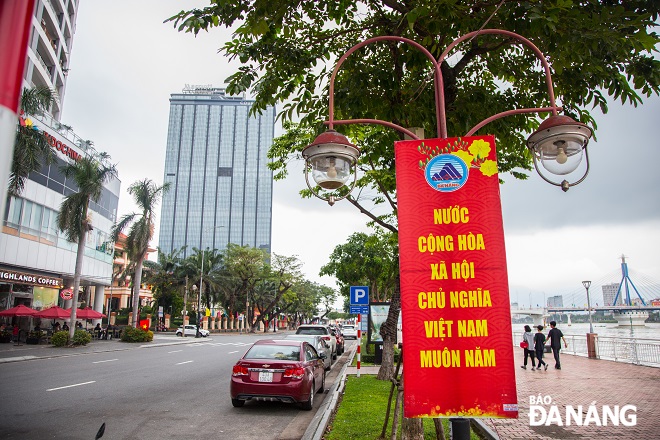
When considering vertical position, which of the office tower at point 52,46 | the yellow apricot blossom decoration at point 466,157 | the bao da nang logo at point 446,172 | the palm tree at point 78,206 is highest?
the office tower at point 52,46

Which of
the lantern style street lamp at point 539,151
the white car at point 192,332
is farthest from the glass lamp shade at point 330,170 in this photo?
the white car at point 192,332

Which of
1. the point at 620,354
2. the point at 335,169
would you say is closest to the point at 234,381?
the point at 335,169

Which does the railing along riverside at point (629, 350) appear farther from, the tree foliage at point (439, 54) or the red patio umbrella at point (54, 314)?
the red patio umbrella at point (54, 314)

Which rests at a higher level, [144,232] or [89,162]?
[89,162]

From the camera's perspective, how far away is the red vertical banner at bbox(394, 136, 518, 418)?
380cm

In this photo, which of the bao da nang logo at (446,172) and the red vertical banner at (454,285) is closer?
the red vertical banner at (454,285)

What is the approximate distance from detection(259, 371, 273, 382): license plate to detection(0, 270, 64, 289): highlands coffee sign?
25.5m

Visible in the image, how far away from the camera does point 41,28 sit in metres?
34.2

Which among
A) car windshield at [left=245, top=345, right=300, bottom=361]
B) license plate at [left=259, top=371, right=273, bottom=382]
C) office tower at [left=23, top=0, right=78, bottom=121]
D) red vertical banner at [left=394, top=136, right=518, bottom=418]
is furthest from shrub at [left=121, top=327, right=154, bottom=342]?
red vertical banner at [left=394, top=136, right=518, bottom=418]

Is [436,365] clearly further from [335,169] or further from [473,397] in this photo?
[335,169]

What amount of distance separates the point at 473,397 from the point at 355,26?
597 cm

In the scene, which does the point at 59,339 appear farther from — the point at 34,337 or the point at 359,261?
the point at 359,261

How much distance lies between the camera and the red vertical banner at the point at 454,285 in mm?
3805

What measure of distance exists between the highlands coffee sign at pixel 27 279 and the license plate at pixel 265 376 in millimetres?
25452
